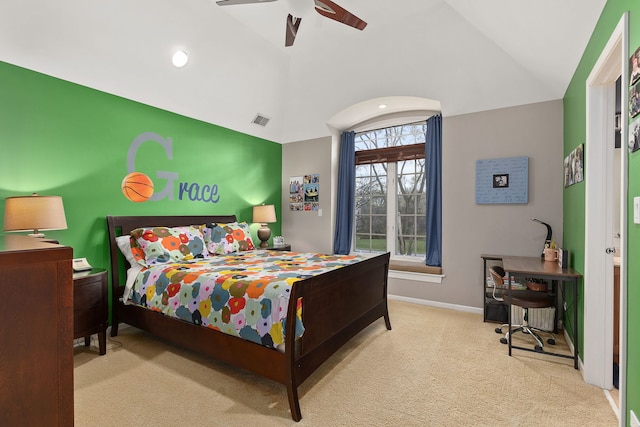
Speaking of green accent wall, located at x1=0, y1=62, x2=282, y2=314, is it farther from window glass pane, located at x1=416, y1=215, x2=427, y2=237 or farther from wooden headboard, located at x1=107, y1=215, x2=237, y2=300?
window glass pane, located at x1=416, y1=215, x2=427, y2=237

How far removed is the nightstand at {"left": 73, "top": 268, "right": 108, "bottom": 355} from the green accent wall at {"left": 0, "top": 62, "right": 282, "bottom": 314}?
564 millimetres

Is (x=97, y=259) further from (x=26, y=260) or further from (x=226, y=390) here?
(x=26, y=260)

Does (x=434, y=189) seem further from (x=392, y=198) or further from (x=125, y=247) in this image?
(x=125, y=247)

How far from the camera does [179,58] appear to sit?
11.6 feet

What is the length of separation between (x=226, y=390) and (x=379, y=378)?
1.13 meters

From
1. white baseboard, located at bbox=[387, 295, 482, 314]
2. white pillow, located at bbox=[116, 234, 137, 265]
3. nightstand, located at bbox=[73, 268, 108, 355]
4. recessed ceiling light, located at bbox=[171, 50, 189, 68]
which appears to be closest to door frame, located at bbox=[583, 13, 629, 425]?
white baseboard, located at bbox=[387, 295, 482, 314]

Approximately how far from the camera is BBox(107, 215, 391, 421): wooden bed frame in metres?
2.09

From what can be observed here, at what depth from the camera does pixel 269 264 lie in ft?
10.4

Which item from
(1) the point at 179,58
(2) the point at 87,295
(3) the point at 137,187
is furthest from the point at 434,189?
(2) the point at 87,295

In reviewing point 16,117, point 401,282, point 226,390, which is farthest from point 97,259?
point 401,282

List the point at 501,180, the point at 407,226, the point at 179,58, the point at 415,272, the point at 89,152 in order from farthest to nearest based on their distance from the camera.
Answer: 1. the point at 407,226
2. the point at 415,272
3. the point at 501,180
4. the point at 179,58
5. the point at 89,152

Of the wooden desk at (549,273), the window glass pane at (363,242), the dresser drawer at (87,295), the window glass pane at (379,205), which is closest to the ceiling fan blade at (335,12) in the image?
the wooden desk at (549,273)

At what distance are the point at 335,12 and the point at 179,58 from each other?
188cm

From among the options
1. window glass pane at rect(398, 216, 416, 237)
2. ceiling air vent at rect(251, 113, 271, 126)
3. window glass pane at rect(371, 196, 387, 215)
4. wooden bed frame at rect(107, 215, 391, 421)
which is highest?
ceiling air vent at rect(251, 113, 271, 126)
